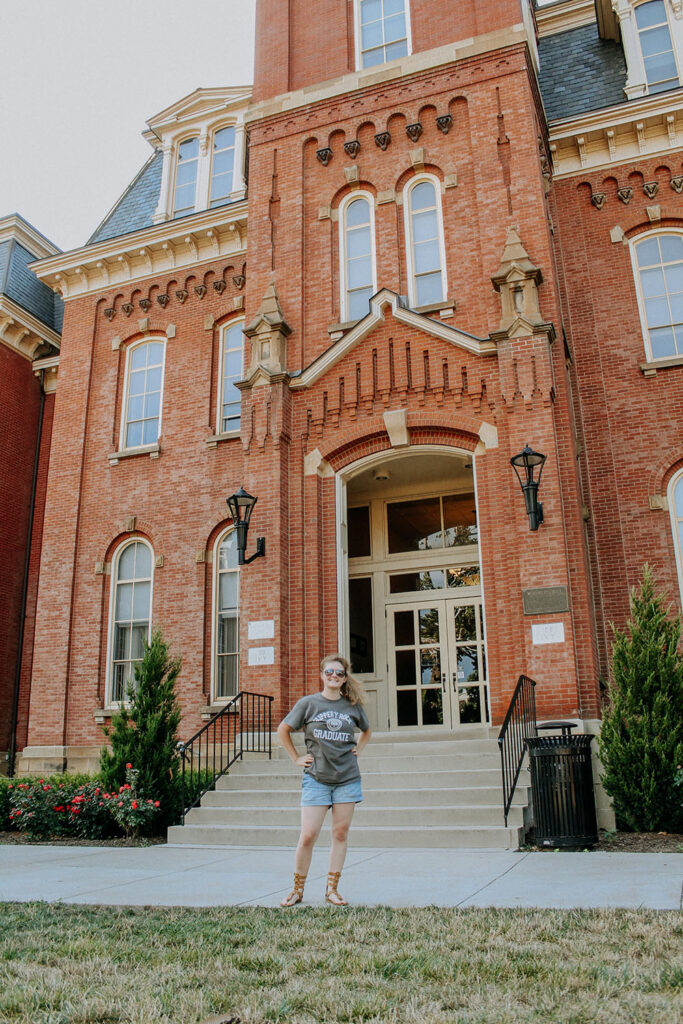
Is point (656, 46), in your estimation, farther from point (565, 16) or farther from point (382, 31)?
point (382, 31)

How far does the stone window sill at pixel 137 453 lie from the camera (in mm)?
17391

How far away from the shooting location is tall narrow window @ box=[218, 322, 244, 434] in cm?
1727

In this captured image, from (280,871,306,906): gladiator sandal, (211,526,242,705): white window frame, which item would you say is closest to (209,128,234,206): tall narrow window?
(211,526,242,705): white window frame

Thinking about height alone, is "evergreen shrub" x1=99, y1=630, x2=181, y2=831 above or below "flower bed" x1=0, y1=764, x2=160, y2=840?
above

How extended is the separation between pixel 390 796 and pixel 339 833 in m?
4.31

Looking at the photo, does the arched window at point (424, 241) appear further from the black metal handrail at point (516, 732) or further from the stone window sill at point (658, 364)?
the black metal handrail at point (516, 732)

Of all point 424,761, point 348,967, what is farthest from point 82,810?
point 348,967

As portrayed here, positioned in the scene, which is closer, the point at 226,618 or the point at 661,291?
the point at 661,291

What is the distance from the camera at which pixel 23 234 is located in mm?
21891

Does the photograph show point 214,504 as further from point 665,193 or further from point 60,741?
point 665,193

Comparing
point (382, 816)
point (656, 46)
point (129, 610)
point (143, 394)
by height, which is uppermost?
point (656, 46)

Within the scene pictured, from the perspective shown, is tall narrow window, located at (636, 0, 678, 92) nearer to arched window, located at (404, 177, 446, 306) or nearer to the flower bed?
arched window, located at (404, 177, 446, 306)

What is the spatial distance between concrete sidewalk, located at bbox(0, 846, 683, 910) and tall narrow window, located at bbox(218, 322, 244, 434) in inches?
383

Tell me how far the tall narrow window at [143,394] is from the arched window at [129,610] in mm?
2360
